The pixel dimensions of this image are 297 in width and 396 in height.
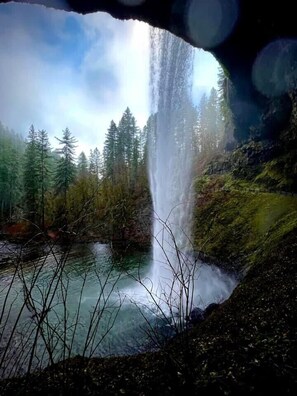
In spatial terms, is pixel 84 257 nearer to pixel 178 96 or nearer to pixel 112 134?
pixel 178 96

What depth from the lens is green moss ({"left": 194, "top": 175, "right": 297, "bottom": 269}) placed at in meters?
14.3

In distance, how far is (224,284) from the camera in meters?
14.0

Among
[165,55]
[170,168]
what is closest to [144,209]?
[170,168]

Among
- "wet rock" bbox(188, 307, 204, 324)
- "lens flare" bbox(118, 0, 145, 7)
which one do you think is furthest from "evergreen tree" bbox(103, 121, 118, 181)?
"wet rock" bbox(188, 307, 204, 324)

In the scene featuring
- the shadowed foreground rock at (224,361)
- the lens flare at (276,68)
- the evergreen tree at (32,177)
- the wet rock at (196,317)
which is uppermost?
the evergreen tree at (32,177)

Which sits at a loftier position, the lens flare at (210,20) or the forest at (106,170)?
the forest at (106,170)

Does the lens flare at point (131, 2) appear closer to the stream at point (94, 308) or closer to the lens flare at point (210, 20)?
the lens flare at point (210, 20)

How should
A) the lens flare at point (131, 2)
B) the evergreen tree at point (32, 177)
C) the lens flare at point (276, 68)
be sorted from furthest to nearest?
the evergreen tree at point (32, 177)
the lens flare at point (276, 68)
the lens flare at point (131, 2)

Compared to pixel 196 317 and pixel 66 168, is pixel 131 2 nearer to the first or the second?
pixel 196 317

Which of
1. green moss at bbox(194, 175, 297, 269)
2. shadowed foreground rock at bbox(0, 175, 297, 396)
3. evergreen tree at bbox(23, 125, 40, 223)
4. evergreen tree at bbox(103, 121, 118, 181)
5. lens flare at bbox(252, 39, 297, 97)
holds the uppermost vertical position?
evergreen tree at bbox(103, 121, 118, 181)

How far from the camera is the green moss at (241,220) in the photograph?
46.8 ft

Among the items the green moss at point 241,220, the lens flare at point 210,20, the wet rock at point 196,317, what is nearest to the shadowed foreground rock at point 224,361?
the wet rock at point 196,317

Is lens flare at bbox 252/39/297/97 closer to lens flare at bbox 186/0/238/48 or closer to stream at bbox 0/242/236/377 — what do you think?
lens flare at bbox 186/0/238/48

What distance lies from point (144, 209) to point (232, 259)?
2115 centimetres
